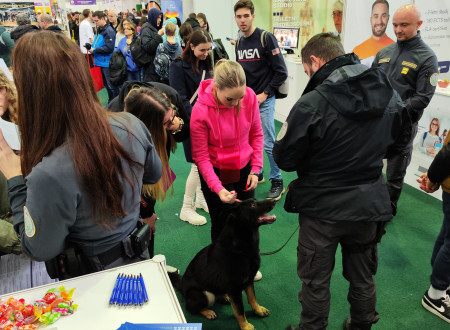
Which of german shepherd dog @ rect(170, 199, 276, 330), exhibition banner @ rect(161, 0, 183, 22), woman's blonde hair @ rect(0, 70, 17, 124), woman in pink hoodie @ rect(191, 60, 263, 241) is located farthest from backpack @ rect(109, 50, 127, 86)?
german shepherd dog @ rect(170, 199, 276, 330)

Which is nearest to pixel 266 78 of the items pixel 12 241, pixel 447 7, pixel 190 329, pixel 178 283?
pixel 447 7

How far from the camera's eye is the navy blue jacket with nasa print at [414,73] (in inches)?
119

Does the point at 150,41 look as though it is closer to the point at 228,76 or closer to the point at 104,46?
the point at 104,46

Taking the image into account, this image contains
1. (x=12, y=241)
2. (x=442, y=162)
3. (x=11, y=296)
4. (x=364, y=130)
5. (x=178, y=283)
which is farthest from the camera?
(x=178, y=283)

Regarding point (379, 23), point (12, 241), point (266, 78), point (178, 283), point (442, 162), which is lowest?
point (178, 283)

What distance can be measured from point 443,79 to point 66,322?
4289 millimetres

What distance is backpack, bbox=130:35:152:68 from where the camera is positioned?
603 centimetres

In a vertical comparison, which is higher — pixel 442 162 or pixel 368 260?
pixel 442 162

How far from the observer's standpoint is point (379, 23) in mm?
4164

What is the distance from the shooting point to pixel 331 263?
186 cm

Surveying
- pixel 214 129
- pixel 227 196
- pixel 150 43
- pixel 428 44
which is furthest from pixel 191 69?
pixel 150 43

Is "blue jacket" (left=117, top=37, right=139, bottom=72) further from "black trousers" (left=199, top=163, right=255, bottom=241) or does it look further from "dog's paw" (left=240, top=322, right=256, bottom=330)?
"dog's paw" (left=240, top=322, right=256, bottom=330)

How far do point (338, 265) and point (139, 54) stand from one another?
4889 mm

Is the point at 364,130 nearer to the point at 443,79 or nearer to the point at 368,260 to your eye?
the point at 368,260
